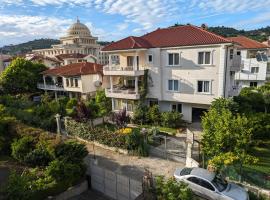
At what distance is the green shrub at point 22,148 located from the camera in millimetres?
16328

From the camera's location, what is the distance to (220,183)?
12.5 metres

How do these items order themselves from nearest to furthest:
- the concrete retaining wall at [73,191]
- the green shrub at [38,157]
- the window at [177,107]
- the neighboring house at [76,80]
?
the concrete retaining wall at [73,191] → the green shrub at [38,157] → the window at [177,107] → the neighboring house at [76,80]

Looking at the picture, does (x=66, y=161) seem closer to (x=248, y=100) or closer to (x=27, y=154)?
(x=27, y=154)

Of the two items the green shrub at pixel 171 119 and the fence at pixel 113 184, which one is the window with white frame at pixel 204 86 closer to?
the green shrub at pixel 171 119

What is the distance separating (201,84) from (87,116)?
12.7m

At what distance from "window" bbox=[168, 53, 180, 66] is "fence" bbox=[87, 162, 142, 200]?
614 inches

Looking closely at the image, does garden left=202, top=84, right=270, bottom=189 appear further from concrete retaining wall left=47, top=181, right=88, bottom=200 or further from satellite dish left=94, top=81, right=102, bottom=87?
satellite dish left=94, top=81, right=102, bottom=87

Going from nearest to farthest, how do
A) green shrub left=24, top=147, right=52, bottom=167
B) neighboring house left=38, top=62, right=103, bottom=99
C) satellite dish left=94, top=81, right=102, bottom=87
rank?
1. green shrub left=24, top=147, right=52, bottom=167
2. neighboring house left=38, top=62, right=103, bottom=99
3. satellite dish left=94, top=81, right=102, bottom=87

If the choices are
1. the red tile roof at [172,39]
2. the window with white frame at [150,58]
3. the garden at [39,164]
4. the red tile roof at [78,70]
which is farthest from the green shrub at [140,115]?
the red tile roof at [78,70]

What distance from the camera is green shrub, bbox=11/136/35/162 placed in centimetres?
1633

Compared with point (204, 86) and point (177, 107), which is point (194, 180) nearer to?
point (204, 86)

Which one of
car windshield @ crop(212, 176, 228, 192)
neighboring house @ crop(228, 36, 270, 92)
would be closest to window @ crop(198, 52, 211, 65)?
car windshield @ crop(212, 176, 228, 192)

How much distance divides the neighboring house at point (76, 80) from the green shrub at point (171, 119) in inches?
656

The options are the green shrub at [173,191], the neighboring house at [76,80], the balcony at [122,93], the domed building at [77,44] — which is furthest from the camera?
the domed building at [77,44]
